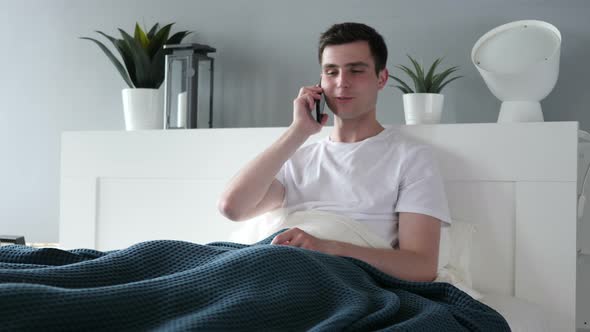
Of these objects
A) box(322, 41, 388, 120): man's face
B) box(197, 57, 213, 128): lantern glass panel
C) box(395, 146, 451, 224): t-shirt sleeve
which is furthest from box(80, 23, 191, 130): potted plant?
box(395, 146, 451, 224): t-shirt sleeve

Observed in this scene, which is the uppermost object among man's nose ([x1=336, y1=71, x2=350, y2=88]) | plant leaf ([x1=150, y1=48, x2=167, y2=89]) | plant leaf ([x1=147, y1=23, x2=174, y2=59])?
plant leaf ([x1=147, y1=23, x2=174, y2=59])

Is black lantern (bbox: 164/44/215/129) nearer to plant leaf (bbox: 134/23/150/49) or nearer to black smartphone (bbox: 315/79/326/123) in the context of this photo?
plant leaf (bbox: 134/23/150/49)

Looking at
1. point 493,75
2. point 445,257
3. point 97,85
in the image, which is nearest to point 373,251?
point 445,257

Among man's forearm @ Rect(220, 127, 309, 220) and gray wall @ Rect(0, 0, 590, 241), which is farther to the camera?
gray wall @ Rect(0, 0, 590, 241)

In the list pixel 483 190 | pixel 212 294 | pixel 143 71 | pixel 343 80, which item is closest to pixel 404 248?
pixel 483 190

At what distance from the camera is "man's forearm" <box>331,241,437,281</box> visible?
1709 mm

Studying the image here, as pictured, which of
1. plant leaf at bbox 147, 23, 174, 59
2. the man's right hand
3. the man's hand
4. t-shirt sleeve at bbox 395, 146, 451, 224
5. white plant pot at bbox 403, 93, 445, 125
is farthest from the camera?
plant leaf at bbox 147, 23, 174, 59

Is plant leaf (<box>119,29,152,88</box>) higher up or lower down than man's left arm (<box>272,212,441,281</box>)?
higher up

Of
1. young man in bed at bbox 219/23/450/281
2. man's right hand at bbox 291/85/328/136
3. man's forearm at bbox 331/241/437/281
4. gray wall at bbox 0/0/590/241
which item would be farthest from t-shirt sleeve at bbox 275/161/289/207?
gray wall at bbox 0/0/590/241

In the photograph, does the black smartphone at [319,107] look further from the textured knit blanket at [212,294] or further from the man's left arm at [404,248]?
the textured knit blanket at [212,294]

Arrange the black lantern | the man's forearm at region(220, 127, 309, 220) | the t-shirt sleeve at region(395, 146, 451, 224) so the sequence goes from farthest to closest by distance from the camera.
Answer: the black lantern, the man's forearm at region(220, 127, 309, 220), the t-shirt sleeve at region(395, 146, 451, 224)

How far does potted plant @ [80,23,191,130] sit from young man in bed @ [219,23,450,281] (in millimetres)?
757

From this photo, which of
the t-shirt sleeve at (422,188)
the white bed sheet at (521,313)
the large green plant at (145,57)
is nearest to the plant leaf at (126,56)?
the large green plant at (145,57)

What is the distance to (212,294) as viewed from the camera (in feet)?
3.78
